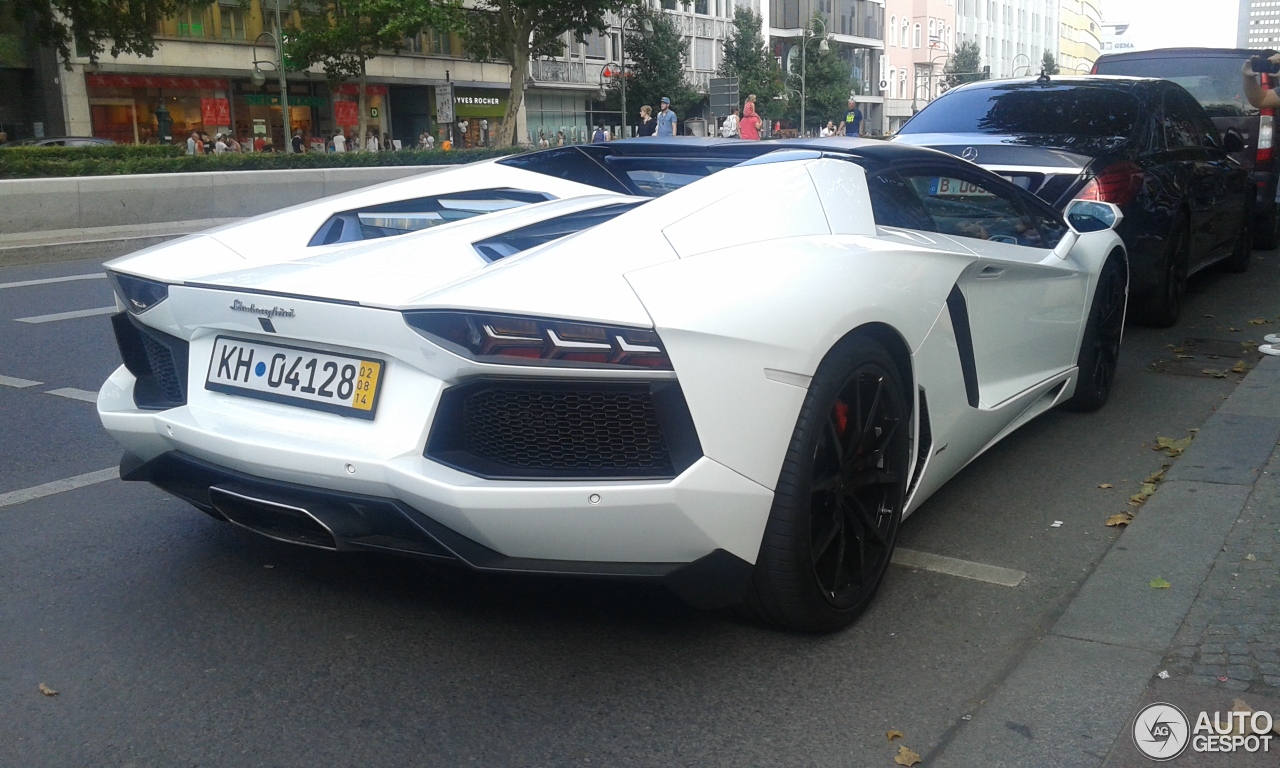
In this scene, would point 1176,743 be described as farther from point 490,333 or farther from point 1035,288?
point 1035,288

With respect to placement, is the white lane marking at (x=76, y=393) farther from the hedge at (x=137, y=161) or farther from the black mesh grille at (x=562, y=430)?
the hedge at (x=137, y=161)

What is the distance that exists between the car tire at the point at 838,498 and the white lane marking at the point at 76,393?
14.0 ft

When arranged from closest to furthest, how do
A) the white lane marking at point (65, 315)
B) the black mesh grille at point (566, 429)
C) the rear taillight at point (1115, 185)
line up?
the black mesh grille at point (566, 429) → the rear taillight at point (1115, 185) → the white lane marking at point (65, 315)

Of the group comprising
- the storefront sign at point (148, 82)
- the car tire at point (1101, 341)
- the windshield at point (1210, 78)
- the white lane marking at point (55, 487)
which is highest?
the storefront sign at point (148, 82)

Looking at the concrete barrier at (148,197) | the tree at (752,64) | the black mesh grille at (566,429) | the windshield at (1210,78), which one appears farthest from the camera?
the tree at (752,64)

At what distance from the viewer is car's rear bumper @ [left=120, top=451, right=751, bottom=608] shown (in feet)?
9.09

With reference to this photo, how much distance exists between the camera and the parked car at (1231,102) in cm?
1142

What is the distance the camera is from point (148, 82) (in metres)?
40.8

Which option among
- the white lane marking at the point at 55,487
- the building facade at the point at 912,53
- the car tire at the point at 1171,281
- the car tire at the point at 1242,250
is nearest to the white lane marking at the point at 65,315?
the white lane marking at the point at 55,487

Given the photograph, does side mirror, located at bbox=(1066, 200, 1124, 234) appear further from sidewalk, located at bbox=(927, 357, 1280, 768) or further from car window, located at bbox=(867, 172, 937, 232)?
car window, located at bbox=(867, 172, 937, 232)

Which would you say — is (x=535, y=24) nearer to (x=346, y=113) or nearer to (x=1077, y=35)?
(x=346, y=113)

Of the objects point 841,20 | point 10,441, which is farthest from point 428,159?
point 841,20

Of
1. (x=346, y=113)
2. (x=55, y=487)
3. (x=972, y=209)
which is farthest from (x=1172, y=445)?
(x=346, y=113)

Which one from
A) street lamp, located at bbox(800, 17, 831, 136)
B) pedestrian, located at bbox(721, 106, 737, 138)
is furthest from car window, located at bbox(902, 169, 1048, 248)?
street lamp, located at bbox(800, 17, 831, 136)
